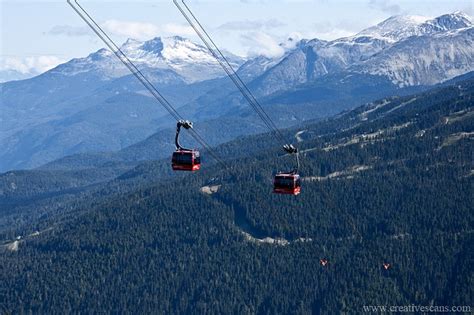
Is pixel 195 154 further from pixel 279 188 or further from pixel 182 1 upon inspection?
pixel 182 1

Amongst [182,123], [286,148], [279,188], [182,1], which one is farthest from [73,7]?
[279,188]

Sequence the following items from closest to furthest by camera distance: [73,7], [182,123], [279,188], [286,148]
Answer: [73,7]
[182,123]
[286,148]
[279,188]

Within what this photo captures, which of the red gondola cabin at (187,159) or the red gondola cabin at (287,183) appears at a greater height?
the red gondola cabin at (187,159)

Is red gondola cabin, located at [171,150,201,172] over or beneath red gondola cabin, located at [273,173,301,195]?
over

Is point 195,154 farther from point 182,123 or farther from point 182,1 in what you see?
point 182,1

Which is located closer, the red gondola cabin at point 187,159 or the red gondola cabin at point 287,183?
the red gondola cabin at point 187,159

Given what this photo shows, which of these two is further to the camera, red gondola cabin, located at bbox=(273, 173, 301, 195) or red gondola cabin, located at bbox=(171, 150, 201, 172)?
red gondola cabin, located at bbox=(273, 173, 301, 195)

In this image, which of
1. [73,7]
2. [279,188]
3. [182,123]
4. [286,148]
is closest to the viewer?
Result: [73,7]

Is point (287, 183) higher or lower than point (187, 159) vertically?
lower

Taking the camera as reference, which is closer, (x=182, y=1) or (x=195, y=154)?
(x=182, y=1)

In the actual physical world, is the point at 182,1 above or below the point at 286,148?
above

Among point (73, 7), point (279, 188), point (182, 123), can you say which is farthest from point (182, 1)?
point (279, 188)
